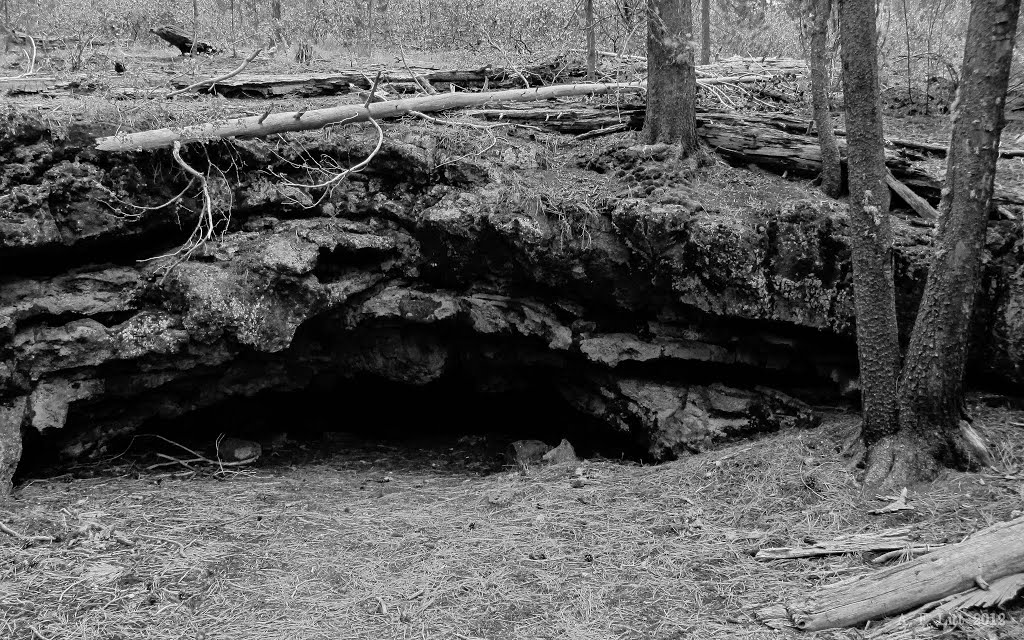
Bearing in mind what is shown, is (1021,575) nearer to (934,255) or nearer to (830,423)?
(934,255)

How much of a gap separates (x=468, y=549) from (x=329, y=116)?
414 cm

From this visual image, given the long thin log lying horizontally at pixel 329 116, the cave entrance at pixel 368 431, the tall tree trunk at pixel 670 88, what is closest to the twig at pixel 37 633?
the cave entrance at pixel 368 431

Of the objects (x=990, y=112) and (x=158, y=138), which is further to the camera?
(x=158, y=138)

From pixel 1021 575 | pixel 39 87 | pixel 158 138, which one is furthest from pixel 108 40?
pixel 1021 575

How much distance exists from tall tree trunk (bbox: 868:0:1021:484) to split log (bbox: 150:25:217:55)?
8890 millimetres

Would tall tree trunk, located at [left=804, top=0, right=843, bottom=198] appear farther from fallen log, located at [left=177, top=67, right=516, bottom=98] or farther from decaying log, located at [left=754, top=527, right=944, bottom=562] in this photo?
fallen log, located at [left=177, top=67, right=516, bottom=98]

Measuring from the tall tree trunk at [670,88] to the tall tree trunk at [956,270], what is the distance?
2534mm

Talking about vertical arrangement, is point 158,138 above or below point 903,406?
above

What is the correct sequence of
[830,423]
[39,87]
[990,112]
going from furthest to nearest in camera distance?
[39,87]
[830,423]
[990,112]

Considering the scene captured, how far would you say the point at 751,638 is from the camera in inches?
126

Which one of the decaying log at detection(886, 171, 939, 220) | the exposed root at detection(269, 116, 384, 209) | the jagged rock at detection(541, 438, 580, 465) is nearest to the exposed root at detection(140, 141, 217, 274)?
the exposed root at detection(269, 116, 384, 209)

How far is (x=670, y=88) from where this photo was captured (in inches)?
251

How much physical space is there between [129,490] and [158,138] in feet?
9.37

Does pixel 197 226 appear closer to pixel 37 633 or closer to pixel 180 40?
pixel 37 633
